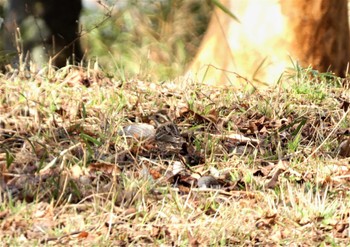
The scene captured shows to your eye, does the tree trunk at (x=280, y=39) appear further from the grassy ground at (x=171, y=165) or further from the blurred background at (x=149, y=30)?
the blurred background at (x=149, y=30)

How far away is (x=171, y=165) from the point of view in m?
4.47

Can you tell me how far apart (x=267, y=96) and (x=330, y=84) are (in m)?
0.62

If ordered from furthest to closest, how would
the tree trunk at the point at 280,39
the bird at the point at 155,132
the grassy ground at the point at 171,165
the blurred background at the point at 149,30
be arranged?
the blurred background at the point at 149,30 → the tree trunk at the point at 280,39 → the bird at the point at 155,132 → the grassy ground at the point at 171,165

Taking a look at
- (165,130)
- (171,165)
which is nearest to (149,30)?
(165,130)

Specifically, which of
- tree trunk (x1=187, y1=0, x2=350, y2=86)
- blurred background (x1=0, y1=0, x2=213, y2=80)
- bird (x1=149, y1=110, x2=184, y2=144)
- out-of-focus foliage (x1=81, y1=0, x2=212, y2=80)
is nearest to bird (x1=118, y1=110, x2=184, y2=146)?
bird (x1=149, y1=110, x2=184, y2=144)

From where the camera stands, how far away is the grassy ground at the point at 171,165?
12.1 feet

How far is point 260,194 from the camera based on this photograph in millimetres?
4105

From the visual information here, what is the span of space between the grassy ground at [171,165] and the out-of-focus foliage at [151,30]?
330cm

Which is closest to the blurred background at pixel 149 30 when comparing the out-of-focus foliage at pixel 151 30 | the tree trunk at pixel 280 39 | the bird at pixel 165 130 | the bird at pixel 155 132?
the out-of-focus foliage at pixel 151 30

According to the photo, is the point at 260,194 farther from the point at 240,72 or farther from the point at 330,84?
the point at 240,72

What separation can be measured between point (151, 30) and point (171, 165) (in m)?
5.20

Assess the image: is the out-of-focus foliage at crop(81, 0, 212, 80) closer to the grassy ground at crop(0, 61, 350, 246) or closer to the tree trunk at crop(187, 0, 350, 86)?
the tree trunk at crop(187, 0, 350, 86)

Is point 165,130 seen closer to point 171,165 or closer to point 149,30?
point 171,165

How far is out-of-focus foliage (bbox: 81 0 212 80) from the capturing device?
925 cm
